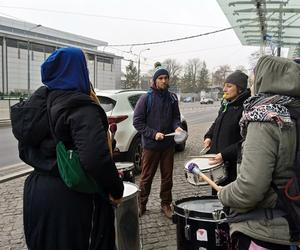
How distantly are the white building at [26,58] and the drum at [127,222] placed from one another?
140 feet

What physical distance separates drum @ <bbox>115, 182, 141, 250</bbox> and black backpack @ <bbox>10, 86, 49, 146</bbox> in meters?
1.06

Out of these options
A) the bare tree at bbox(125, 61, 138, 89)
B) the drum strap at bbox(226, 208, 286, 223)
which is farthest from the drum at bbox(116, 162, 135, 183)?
the bare tree at bbox(125, 61, 138, 89)

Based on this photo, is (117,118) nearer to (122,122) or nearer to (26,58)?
(122,122)

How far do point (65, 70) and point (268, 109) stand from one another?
1.19 metres

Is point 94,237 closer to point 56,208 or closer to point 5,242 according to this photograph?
point 56,208

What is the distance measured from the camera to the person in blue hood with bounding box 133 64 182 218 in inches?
206

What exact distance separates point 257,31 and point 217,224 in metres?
15.0

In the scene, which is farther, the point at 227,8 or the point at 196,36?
the point at 196,36

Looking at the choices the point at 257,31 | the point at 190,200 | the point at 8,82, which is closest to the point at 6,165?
the point at 190,200

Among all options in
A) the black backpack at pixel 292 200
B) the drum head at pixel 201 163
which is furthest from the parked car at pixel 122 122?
the black backpack at pixel 292 200

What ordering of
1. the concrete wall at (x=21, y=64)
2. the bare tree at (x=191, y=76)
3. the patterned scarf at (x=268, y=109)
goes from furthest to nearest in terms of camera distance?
the bare tree at (x=191, y=76), the concrete wall at (x=21, y=64), the patterned scarf at (x=268, y=109)

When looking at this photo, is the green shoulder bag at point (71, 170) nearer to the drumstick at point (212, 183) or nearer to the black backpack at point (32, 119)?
the black backpack at point (32, 119)

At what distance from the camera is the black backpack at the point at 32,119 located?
8.21 feet

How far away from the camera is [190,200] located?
3.42m
